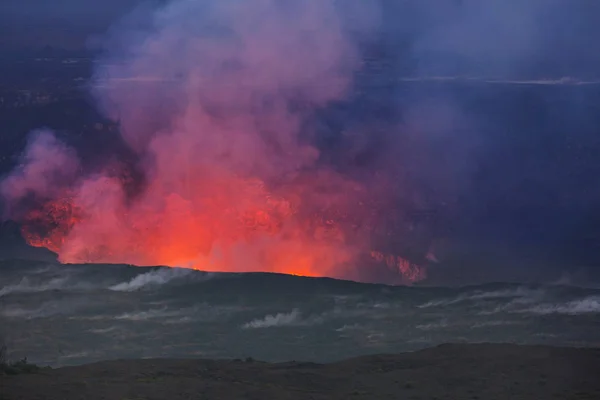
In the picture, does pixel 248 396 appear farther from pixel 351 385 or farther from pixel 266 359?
pixel 266 359

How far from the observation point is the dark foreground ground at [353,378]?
2519 centimetres

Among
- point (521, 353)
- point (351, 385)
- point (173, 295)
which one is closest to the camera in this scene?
point (351, 385)

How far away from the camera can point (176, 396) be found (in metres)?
24.9

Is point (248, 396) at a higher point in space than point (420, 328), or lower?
lower

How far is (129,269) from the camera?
41.6 metres

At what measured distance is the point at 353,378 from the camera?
2792 cm

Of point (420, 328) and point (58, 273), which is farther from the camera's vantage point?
point (58, 273)

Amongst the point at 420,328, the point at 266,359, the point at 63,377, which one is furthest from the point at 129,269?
the point at 63,377

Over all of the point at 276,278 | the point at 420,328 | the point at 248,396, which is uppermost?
the point at 276,278

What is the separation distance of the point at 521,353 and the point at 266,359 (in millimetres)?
9263

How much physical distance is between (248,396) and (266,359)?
9.25 meters

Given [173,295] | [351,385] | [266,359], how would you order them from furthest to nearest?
[173,295] → [266,359] → [351,385]

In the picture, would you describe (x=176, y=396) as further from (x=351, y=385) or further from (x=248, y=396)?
(x=351, y=385)

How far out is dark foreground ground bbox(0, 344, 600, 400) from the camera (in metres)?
25.2
